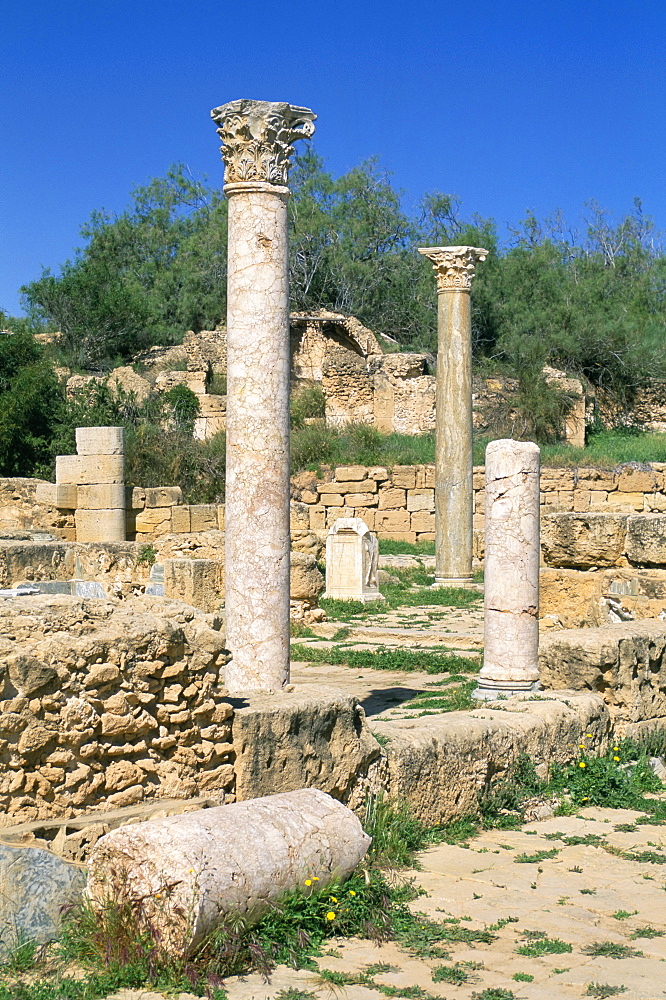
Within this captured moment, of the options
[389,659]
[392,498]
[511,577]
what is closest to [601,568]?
→ [389,659]

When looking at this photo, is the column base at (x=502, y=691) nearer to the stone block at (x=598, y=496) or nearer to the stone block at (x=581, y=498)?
the stone block at (x=581, y=498)

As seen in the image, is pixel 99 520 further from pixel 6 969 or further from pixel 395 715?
pixel 6 969

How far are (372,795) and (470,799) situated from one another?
766 millimetres

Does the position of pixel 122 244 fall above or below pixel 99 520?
above

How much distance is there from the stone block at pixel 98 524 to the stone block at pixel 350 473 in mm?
6656

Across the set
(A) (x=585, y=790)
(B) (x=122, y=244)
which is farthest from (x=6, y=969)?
(B) (x=122, y=244)

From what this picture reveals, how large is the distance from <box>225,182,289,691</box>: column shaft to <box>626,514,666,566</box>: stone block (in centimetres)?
475

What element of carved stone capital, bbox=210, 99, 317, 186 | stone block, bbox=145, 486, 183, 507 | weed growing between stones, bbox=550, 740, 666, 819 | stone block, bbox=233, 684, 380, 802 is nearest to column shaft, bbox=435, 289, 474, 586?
stone block, bbox=145, 486, 183, 507

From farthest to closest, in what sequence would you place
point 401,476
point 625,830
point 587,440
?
point 587,440
point 401,476
point 625,830

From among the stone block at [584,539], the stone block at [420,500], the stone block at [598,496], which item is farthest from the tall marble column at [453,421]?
the stone block at [598,496]

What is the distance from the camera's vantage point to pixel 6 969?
382 centimetres

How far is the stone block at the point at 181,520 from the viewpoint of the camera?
17.2 m

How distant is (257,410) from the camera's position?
7160mm

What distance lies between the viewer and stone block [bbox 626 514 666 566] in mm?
10750
